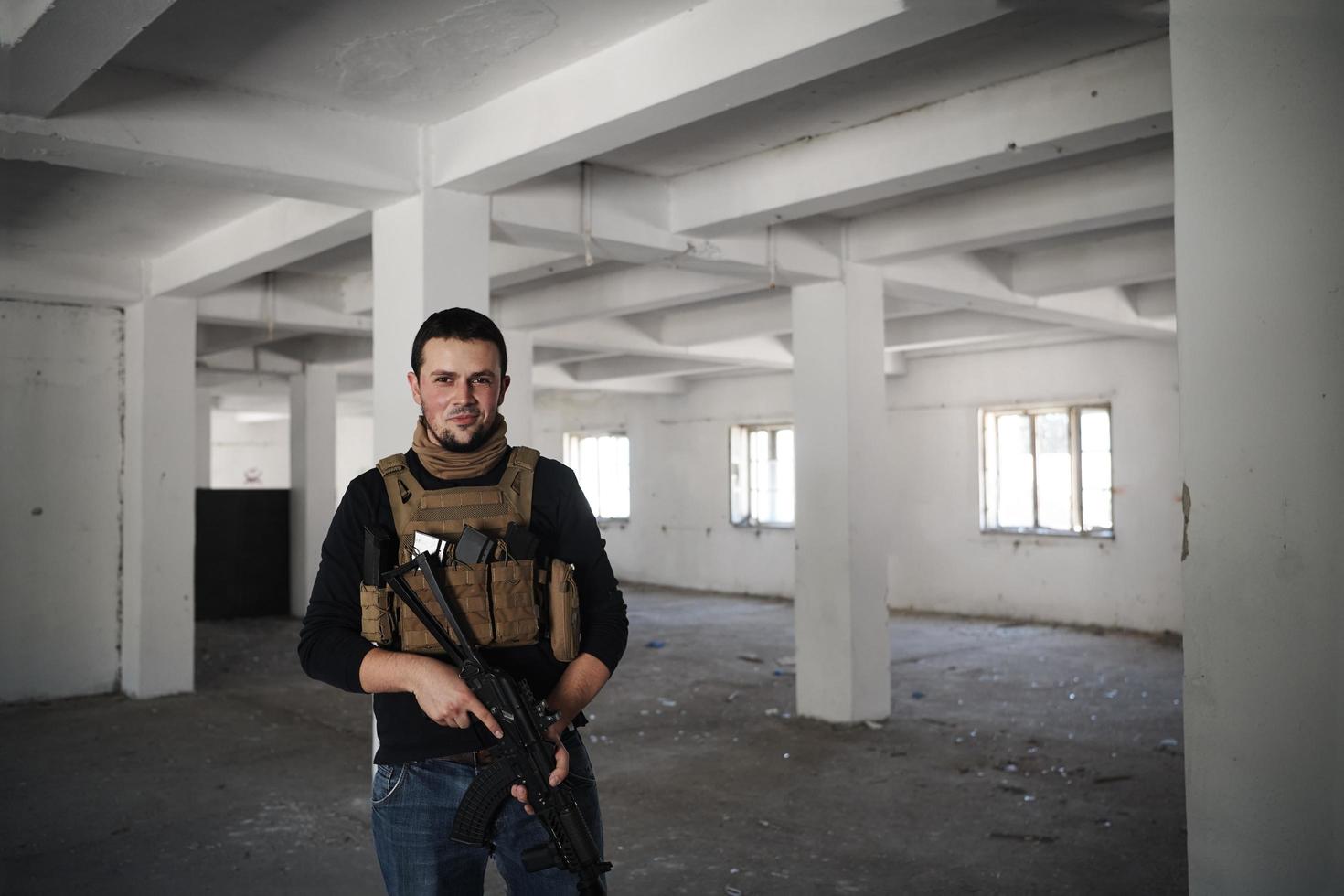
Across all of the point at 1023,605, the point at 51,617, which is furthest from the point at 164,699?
the point at 1023,605

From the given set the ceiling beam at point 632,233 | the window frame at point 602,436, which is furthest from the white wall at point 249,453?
the ceiling beam at point 632,233

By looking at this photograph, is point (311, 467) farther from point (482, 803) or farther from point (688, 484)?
point (482, 803)

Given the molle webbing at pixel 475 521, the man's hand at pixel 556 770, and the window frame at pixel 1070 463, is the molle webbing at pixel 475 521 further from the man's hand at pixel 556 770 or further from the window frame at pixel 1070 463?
the window frame at pixel 1070 463

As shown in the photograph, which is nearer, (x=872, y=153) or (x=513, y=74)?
(x=513, y=74)

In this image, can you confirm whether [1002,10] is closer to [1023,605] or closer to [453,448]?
[453,448]

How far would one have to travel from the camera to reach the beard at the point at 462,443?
178 centimetres

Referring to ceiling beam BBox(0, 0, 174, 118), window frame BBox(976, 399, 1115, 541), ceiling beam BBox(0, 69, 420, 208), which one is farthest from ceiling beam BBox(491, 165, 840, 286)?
window frame BBox(976, 399, 1115, 541)

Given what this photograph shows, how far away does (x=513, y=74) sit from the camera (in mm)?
3764

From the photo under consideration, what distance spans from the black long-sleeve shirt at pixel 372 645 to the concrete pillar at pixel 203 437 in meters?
11.7

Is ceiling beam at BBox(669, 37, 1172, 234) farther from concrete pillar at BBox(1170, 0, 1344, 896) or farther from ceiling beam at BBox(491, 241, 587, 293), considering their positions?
concrete pillar at BBox(1170, 0, 1344, 896)

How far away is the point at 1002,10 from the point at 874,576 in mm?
3593

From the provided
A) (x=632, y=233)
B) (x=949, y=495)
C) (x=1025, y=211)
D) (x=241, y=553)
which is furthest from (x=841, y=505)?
(x=241, y=553)

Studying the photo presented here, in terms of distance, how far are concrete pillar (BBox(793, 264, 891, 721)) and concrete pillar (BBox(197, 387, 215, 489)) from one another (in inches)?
349

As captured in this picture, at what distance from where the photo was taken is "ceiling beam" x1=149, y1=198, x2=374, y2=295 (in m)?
4.91
